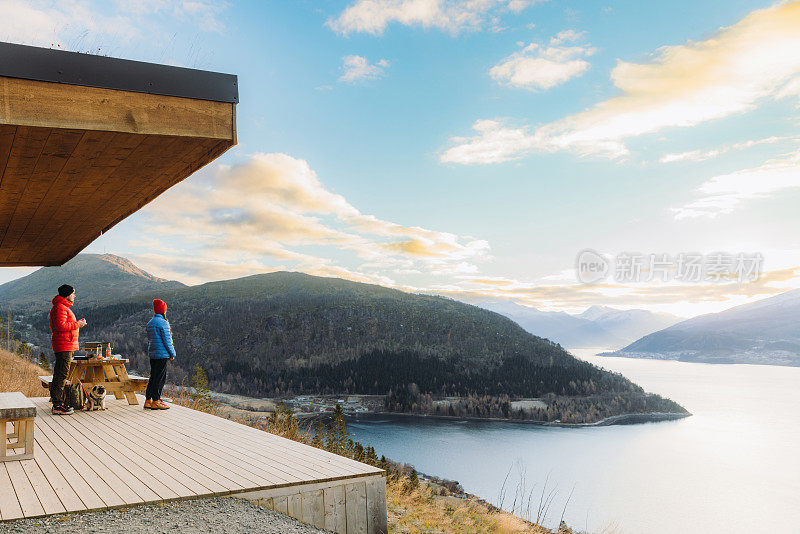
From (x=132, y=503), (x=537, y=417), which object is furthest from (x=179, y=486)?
(x=537, y=417)

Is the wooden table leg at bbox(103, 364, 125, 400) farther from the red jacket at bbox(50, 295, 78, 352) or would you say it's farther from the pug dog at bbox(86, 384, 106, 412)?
the red jacket at bbox(50, 295, 78, 352)

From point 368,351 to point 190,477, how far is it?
112325mm

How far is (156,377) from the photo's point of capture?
7418 millimetres

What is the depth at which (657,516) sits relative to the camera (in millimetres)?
53188

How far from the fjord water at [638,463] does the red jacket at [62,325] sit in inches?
1339

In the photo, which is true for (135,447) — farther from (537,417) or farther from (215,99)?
(537,417)

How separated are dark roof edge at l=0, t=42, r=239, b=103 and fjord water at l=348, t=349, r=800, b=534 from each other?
119 ft

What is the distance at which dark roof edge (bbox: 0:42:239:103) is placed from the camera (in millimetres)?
3285

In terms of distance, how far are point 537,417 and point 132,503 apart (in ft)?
323

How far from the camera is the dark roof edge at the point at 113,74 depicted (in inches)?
129

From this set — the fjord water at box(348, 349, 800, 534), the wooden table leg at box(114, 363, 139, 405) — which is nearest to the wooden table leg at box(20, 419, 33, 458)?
the wooden table leg at box(114, 363, 139, 405)

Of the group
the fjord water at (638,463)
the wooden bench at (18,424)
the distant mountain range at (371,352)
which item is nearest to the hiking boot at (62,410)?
the wooden bench at (18,424)

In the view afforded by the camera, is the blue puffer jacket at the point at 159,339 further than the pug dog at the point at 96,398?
No

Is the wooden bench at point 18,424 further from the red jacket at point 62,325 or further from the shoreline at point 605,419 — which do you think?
the shoreline at point 605,419
